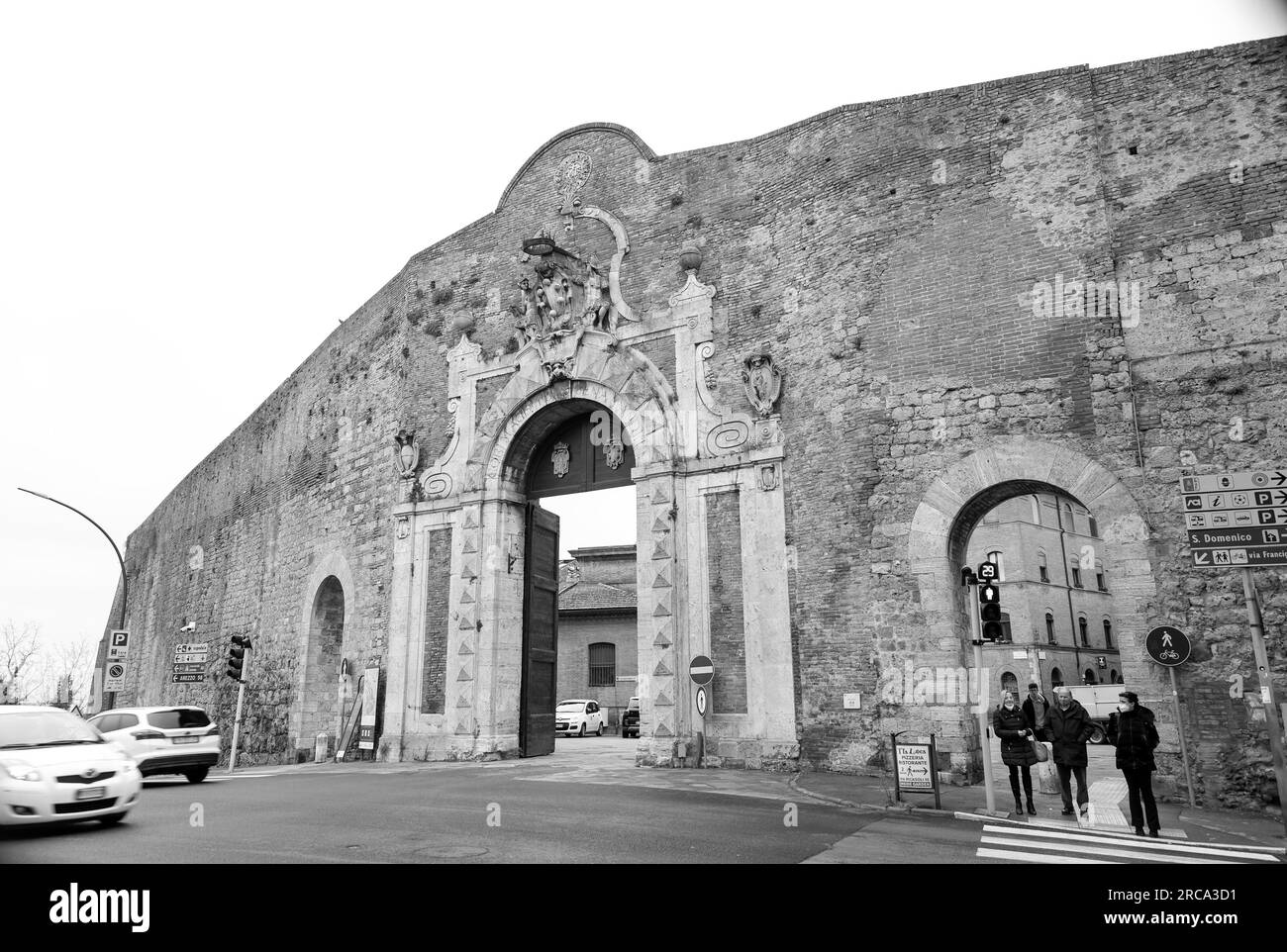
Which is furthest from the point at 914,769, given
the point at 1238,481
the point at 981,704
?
the point at 1238,481

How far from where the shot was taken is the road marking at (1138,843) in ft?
25.7

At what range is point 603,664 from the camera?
4131 centimetres

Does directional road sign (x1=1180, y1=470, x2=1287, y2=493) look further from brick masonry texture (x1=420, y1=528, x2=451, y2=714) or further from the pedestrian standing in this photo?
brick masonry texture (x1=420, y1=528, x2=451, y2=714)

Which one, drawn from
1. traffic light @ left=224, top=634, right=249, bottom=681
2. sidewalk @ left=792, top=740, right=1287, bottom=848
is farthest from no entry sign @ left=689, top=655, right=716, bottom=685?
traffic light @ left=224, top=634, right=249, bottom=681

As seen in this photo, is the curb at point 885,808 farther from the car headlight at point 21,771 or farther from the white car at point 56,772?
the car headlight at point 21,771

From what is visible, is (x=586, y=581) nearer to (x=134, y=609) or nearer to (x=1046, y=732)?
(x=134, y=609)

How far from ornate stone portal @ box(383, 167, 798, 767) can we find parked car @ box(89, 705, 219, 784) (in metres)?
4.14

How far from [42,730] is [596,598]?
108ft

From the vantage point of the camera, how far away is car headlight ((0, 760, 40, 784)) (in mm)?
8008

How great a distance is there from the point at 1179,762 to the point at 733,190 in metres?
11.8

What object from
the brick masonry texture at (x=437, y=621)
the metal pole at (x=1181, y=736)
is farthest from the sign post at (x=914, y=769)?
the brick masonry texture at (x=437, y=621)

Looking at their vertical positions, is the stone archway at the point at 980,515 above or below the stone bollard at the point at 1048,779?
above

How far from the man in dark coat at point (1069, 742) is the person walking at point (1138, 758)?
547mm

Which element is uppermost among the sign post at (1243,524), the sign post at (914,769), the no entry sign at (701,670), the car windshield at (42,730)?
the sign post at (1243,524)
